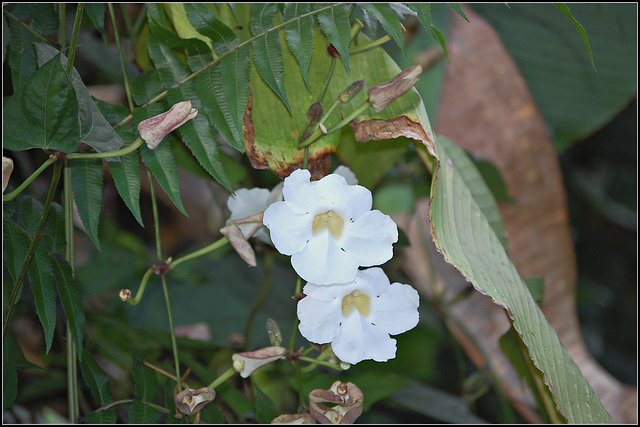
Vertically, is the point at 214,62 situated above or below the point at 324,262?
above

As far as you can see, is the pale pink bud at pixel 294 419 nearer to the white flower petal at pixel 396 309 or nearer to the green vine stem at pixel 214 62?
the white flower petal at pixel 396 309

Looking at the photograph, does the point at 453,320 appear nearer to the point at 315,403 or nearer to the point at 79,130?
the point at 315,403

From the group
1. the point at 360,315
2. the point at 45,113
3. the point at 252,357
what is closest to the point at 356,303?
the point at 360,315

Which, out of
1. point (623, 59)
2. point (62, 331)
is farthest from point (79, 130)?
point (623, 59)

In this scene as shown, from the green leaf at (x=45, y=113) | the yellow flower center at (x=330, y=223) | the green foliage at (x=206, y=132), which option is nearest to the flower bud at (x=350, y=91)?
the green foliage at (x=206, y=132)

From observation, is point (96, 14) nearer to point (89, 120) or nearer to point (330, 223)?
point (89, 120)

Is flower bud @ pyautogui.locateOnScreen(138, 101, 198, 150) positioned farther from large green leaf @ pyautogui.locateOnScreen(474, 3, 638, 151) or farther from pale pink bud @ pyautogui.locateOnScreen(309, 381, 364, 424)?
large green leaf @ pyautogui.locateOnScreen(474, 3, 638, 151)
